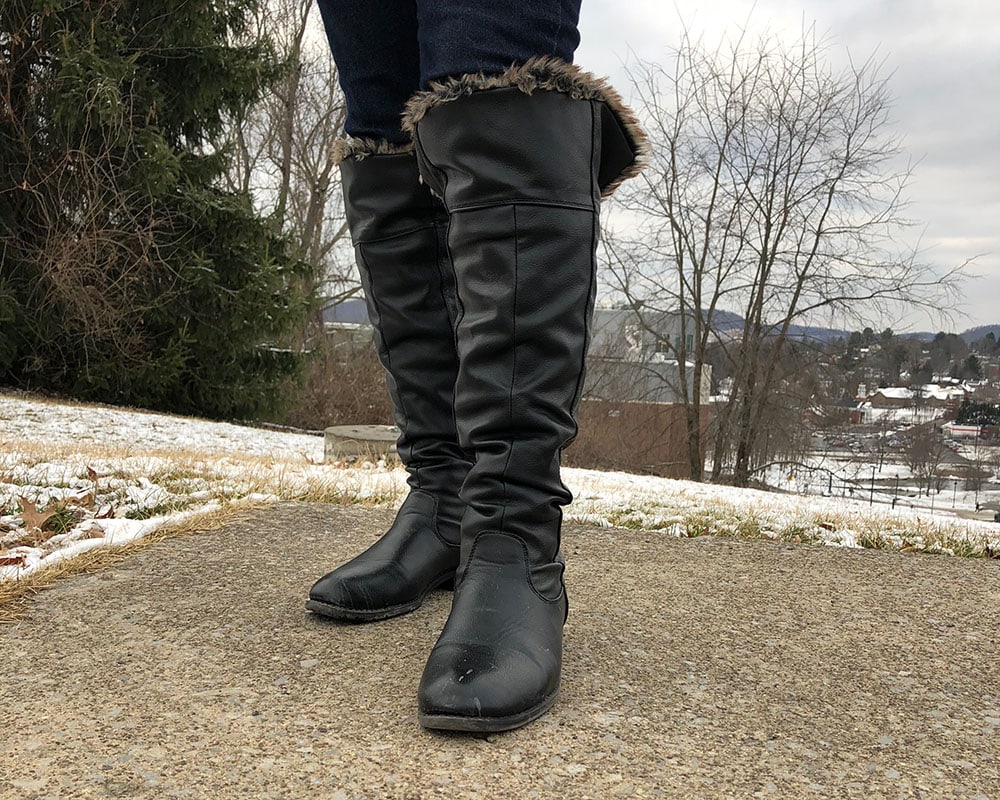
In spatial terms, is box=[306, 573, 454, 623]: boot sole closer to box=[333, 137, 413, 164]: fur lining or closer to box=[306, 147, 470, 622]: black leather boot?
box=[306, 147, 470, 622]: black leather boot

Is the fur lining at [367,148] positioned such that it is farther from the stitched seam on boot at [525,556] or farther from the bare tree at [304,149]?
the bare tree at [304,149]

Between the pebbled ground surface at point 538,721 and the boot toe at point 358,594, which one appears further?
the boot toe at point 358,594

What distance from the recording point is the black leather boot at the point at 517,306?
1.08 m

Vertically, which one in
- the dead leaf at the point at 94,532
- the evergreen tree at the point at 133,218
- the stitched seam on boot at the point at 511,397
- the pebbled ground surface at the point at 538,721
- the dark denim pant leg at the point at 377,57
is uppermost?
the evergreen tree at the point at 133,218

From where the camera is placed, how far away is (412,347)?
1.51m

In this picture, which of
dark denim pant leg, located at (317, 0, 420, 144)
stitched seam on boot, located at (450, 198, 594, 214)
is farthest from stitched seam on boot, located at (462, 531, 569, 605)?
dark denim pant leg, located at (317, 0, 420, 144)

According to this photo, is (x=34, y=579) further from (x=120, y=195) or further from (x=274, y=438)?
(x=120, y=195)

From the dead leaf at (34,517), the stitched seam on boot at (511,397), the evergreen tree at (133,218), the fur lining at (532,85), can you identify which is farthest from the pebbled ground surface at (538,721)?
the evergreen tree at (133,218)

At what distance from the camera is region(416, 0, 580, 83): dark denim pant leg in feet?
3.54

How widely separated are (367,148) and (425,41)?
0.31 meters

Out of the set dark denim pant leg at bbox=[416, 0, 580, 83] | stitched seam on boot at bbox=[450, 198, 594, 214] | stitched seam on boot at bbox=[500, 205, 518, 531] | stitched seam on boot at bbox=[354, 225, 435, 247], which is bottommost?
stitched seam on boot at bbox=[500, 205, 518, 531]

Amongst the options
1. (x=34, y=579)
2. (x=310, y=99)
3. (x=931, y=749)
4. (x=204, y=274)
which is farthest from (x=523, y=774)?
(x=310, y=99)

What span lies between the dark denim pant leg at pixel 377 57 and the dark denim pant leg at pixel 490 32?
1.02ft

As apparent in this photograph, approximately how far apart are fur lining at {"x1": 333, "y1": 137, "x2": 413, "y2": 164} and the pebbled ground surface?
0.75 m
